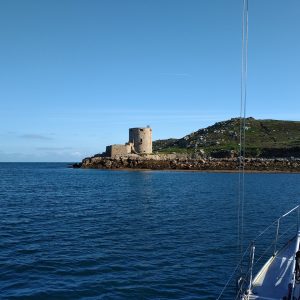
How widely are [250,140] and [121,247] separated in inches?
5588

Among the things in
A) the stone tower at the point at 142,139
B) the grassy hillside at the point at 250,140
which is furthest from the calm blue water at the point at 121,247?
the grassy hillside at the point at 250,140

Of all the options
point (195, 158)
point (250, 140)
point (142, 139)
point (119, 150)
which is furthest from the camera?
point (250, 140)

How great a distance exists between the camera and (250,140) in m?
158

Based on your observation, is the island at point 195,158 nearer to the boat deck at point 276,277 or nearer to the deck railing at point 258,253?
the deck railing at point 258,253

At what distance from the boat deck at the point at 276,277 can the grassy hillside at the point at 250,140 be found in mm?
111362

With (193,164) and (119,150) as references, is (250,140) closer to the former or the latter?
(193,164)

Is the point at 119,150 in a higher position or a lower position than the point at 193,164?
higher

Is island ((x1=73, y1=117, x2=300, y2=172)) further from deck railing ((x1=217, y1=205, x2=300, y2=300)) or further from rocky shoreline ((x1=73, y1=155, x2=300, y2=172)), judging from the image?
deck railing ((x1=217, y1=205, x2=300, y2=300))

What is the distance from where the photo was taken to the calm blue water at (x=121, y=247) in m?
16.1

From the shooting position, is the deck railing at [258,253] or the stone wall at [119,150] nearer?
the deck railing at [258,253]

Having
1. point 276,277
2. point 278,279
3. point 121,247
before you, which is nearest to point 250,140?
point 121,247

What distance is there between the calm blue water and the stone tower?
71872 millimetres

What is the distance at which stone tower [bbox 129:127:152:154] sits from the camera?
116m

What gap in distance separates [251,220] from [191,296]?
17694mm
